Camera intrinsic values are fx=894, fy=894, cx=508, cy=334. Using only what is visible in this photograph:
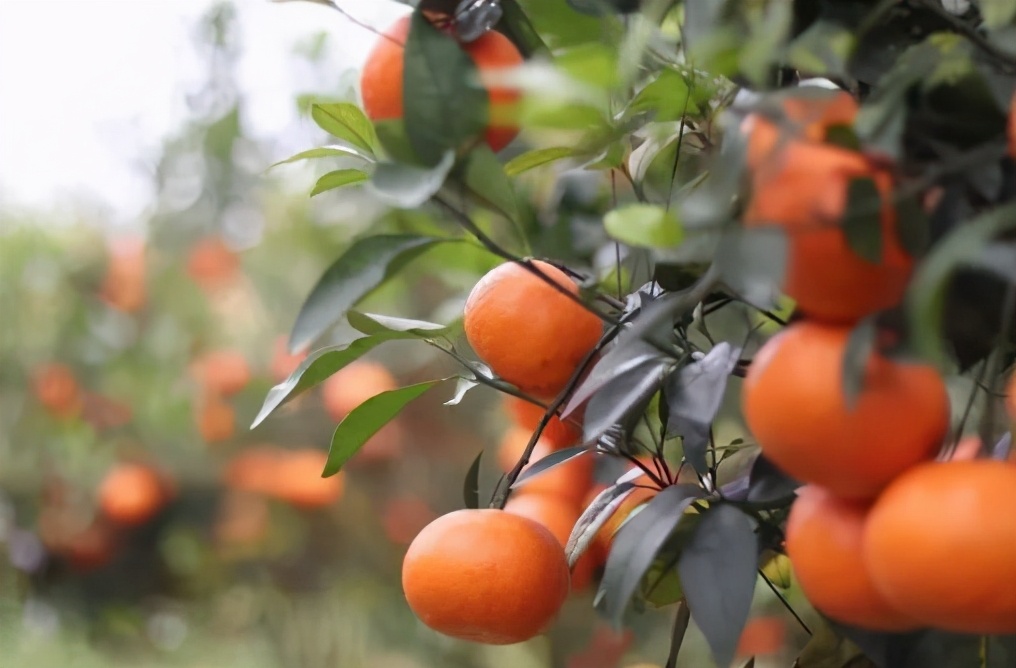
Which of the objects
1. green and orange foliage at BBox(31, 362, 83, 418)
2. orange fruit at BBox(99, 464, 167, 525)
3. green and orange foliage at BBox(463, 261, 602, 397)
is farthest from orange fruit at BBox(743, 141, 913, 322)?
green and orange foliage at BBox(31, 362, 83, 418)

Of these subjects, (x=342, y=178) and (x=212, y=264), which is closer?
(x=342, y=178)

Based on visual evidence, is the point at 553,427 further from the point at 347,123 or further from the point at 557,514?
the point at 347,123

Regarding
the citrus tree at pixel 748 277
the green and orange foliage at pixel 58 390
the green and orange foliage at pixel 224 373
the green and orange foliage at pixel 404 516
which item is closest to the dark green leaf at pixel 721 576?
the citrus tree at pixel 748 277

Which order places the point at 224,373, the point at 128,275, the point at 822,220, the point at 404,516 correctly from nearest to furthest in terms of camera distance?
the point at 822,220 → the point at 404,516 → the point at 224,373 → the point at 128,275

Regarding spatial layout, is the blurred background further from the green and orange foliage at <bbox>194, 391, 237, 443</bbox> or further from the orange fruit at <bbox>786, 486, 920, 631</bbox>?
the orange fruit at <bbox>786, 486, 920, 631</bbox>

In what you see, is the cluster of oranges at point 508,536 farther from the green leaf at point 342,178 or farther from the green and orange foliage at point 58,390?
the green and orange foliage at point 58,390

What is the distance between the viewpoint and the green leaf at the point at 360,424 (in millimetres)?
372

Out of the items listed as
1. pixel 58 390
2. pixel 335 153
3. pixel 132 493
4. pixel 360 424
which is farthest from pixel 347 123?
pixel 58 390

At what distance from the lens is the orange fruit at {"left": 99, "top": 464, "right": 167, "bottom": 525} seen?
49.5 inches

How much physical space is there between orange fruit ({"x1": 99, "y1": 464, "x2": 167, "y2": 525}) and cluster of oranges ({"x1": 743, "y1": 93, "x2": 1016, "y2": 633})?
3.92ft

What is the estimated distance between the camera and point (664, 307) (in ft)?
0.80

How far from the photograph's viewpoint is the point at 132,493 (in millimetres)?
1258

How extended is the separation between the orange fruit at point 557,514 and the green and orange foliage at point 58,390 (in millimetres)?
1097

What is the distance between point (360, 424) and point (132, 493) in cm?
102
